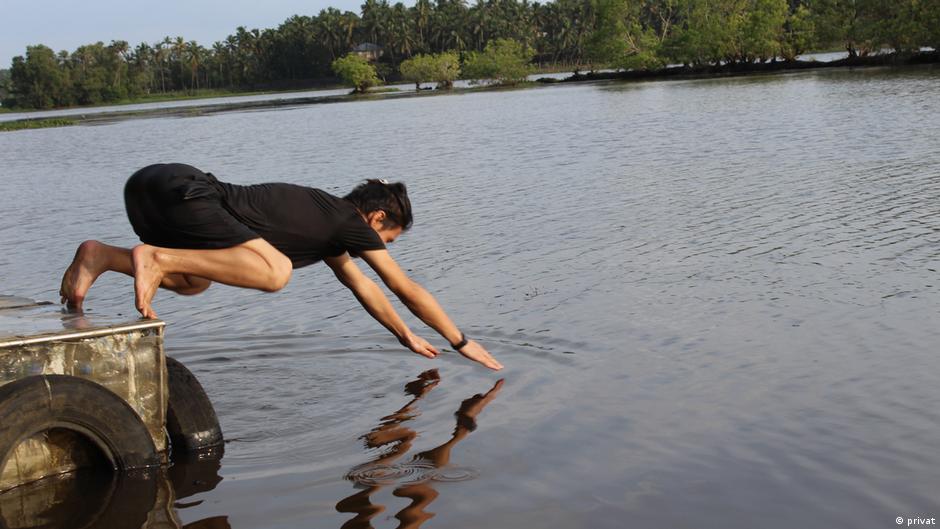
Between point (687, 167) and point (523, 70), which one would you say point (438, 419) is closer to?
point (687, 167)

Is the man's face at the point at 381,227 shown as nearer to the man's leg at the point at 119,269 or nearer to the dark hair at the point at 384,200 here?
the dark hair at the point at 384,200

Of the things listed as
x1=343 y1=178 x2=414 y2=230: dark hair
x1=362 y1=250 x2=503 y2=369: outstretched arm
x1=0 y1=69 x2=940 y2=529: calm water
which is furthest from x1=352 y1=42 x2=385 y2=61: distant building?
x1=343 y1=178 x2=414 y2=230: dark hair

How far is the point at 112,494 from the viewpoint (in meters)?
5.35

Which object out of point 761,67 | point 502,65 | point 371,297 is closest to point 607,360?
point 371,297

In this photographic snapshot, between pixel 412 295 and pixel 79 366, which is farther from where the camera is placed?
pixel 412 295

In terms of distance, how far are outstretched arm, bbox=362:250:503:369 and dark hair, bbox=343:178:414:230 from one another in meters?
0.22

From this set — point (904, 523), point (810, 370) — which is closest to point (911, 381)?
point (810, 370)

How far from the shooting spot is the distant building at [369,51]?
171m

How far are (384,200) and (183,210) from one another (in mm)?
1114

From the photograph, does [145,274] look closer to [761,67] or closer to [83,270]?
[83,270]

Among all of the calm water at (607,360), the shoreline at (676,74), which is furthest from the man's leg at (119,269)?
the shoreline at (676,74)

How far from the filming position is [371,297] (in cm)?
655

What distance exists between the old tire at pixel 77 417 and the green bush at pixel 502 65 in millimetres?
115177

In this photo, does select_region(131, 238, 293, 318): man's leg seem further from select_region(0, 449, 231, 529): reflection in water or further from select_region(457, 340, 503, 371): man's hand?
select_region(457, 340, 503, 371): man's hand
